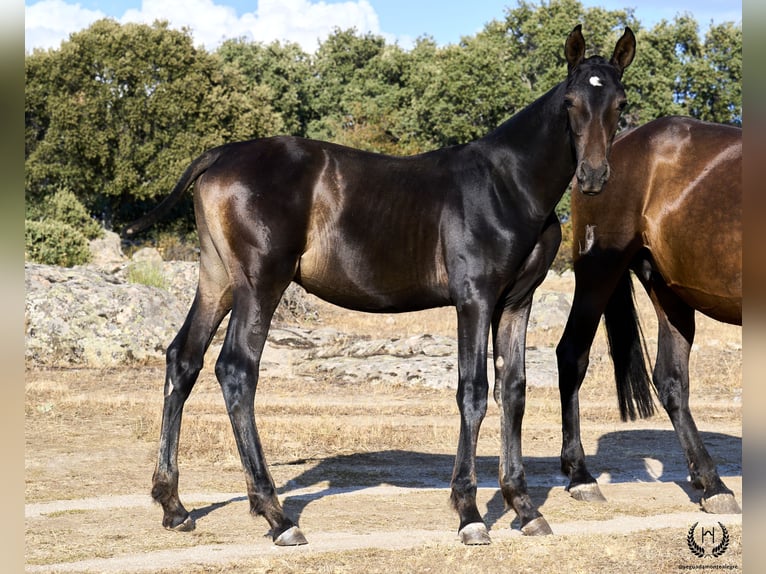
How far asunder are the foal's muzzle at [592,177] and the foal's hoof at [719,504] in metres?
2.80

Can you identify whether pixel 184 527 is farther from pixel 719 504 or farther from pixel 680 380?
pixel 680 380

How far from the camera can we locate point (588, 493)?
7.31 m

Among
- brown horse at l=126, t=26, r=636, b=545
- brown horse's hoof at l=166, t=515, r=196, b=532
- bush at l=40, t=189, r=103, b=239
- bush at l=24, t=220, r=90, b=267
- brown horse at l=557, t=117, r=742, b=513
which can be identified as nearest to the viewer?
brown horse at l=126, t=26, r=636, b=545

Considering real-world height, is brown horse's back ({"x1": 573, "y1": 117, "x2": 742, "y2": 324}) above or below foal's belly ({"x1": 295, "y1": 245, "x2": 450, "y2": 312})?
above

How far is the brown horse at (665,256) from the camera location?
7.04 metres

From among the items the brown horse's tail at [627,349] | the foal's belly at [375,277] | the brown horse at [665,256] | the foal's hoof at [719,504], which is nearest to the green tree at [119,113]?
the brown horse's tail at [627,349]

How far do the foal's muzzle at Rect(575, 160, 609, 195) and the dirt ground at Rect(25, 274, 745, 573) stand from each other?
2156mm

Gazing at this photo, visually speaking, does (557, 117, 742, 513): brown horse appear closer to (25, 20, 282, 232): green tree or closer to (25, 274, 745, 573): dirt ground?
(25, 274, 745, 573): dirt ground

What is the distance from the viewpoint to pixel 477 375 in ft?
20.0

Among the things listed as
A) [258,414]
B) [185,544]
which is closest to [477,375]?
[185,544]

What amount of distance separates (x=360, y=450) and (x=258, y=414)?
2338 mm

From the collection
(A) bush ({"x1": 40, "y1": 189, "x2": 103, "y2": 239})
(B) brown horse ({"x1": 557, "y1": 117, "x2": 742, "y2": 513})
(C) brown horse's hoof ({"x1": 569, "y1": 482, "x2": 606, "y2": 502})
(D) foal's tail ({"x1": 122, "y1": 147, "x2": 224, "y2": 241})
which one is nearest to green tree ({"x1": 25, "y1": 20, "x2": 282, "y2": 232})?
(A) bush ({"x1": 40, "y1": 189, "x2": 103, "y2": 239})

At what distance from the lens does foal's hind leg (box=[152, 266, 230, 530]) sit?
20.8 feet

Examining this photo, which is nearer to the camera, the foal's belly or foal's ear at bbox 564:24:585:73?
foal's ear at bbox 564:24:585:73
